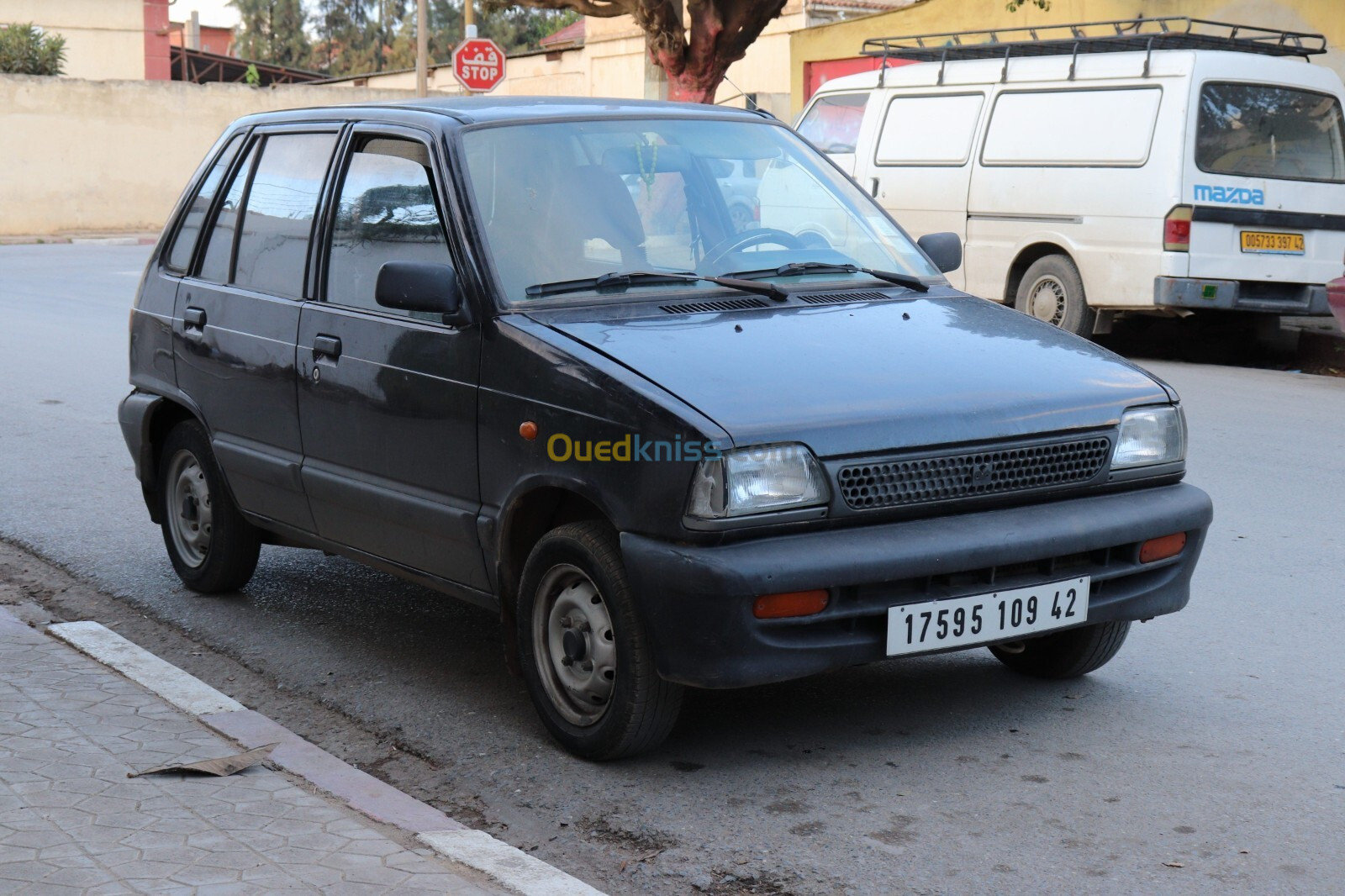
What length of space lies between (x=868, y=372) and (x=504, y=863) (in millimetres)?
1552

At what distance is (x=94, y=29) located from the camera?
148 ft

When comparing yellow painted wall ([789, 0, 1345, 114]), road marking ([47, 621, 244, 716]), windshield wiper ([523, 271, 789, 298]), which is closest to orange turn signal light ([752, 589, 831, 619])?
windshield wiper ([523, 271, 789, 298])

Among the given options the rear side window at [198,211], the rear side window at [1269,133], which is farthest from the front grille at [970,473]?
the rear side window at [1269,133]

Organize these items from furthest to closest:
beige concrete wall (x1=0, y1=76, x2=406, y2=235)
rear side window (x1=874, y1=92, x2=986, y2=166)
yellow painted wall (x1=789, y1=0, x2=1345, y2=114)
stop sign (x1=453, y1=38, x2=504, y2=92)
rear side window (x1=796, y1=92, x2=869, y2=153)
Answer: beige concrete wall (x1=0, y1=76, x2=406, y2=235) → stop sign (x1=453, y1=38, x2=504, y2=92) → yellow painted wall (x1=789, y1=0, x2=1345, y2=114) → rear side window (x1=796, y1=92, x2=869, y2=153) → rear side window (x1=874, y1=92, x2=986, y2=166)

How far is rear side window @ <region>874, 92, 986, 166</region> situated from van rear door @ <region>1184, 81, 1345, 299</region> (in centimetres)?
216

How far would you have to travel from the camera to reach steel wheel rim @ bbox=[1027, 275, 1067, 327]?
44.0 feet

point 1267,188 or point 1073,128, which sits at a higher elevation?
point 1073,128

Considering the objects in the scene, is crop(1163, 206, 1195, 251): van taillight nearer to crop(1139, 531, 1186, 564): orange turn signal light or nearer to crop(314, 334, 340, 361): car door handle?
crop(1139, 531, 1186, 564): orange turn signal light

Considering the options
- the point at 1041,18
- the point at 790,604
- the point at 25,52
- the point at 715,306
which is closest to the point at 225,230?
the point at 715,306

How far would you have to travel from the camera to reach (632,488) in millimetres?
3957

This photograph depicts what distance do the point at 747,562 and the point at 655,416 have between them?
0.42m

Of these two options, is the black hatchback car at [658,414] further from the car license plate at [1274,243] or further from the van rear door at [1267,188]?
the car license plate at [1274,243]

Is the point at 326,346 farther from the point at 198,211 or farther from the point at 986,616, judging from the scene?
the point at 986,616

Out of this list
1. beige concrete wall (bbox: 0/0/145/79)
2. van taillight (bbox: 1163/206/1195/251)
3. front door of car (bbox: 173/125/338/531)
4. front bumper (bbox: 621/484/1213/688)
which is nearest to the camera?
front bumper (bbox: 621/484/1213/688)
